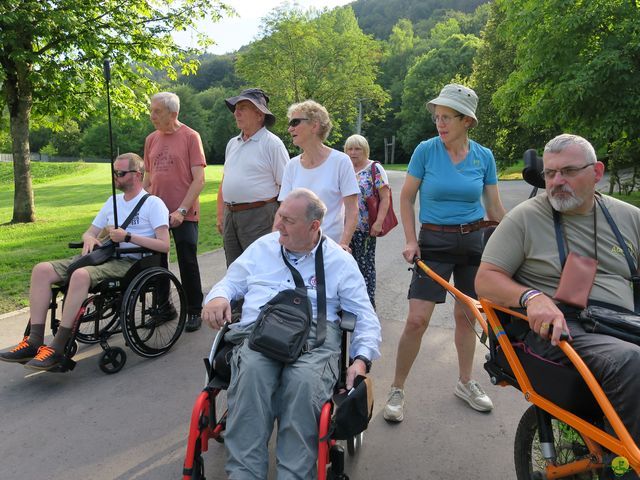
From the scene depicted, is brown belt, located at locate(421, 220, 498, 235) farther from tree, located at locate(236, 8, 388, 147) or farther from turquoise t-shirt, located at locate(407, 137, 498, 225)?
tree, located at locate(236, 8, 388, 147)

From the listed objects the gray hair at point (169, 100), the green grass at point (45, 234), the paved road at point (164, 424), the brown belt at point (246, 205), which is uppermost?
the gray hair at point (169, 100)

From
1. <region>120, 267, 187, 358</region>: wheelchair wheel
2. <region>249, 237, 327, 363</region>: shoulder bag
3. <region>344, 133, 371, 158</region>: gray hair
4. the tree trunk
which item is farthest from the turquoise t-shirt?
the tree trunk

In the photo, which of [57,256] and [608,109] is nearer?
[57,256]

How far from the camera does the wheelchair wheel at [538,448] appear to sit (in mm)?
2127

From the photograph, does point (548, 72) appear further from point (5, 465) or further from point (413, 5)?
point (413, 5)

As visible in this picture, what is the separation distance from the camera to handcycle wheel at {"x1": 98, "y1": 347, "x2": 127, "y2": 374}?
3.90 metres

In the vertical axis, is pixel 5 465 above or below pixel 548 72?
below

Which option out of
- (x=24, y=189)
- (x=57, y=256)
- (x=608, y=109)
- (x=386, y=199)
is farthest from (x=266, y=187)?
(x=608, y=109)

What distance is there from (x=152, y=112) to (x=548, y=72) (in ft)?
45.2

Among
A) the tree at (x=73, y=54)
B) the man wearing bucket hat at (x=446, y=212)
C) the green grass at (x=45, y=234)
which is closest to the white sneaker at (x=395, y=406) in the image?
the man wearing bucket hat at (x=446, y=212)

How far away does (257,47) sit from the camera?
1444 inches

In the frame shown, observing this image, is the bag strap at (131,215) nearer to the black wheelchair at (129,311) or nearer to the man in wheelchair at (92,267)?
the man in wheelchair at (92,267)

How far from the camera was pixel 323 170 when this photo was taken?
11.9 feet

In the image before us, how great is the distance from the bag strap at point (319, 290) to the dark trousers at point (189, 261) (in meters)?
2.38
